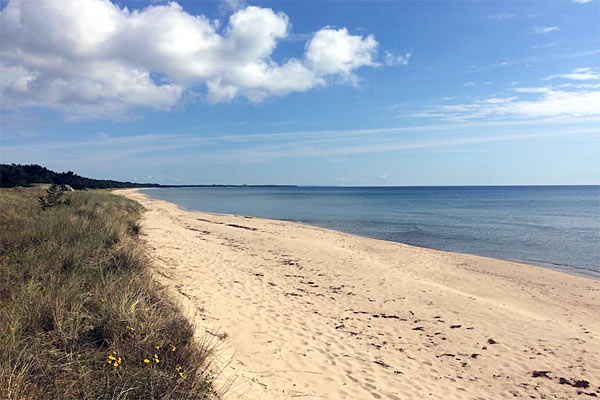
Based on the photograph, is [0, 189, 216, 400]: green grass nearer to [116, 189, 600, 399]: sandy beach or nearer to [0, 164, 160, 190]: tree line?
[116, 189, 600, 399]: sandy beach

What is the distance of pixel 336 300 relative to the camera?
9.30 metres

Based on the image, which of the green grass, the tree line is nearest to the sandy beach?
the green grass

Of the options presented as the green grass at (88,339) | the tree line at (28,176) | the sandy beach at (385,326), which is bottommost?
the sandy beach at (385,326)

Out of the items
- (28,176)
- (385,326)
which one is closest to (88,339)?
(385,326)

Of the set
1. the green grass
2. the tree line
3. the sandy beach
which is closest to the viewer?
the green grass

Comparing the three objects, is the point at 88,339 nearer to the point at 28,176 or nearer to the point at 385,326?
the point at 385,326

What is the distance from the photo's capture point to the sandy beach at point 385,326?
5.29 m

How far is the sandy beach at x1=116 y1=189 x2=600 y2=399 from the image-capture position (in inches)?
208

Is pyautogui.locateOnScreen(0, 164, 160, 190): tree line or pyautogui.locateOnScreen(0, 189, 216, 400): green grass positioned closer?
pyautogui.locateOnScreen(0, 189, 216, 400): green grass

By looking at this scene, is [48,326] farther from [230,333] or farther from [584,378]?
[584,378]

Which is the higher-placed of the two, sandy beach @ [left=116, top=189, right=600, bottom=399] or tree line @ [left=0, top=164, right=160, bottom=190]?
tree line @ [left=0, top=164, right=160, bottom=190]

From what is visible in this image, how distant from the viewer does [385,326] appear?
299 inches

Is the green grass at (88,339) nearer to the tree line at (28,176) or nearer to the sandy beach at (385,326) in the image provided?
the sandy beach at (385,326)

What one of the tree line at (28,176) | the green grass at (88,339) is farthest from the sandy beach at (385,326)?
the tree line at (28,176)
